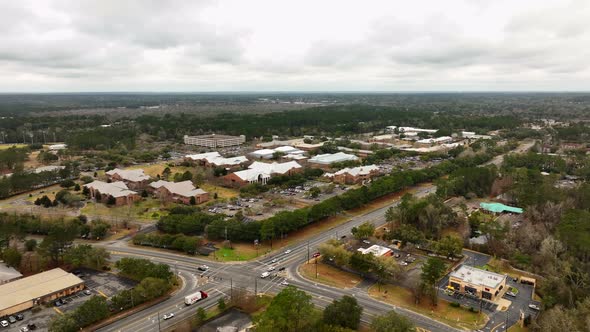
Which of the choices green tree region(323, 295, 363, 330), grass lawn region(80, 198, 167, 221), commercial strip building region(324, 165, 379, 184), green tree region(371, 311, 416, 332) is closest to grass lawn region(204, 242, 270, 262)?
green tree region(323, 295, 363, 330)

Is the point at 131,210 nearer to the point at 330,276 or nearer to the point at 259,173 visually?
the point at 259,173

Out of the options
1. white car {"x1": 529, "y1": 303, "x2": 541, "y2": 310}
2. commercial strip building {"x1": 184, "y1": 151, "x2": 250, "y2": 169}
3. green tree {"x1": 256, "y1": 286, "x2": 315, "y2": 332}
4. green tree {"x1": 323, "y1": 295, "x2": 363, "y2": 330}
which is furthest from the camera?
commercial strip building {"x1": 184, "y1": 151, "x2": 250, "y2": 169}

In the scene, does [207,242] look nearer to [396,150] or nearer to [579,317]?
[579,317]

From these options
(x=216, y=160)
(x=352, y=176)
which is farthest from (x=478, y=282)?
(x=216, y=160)

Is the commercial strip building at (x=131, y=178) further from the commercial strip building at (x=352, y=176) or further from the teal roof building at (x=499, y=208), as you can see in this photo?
the teal roof building at (x=499, y=208)

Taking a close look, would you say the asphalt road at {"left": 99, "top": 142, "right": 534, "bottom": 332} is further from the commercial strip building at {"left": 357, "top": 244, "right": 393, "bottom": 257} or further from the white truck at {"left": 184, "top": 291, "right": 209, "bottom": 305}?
the commercial strip building at {"left": 357, "top": 244, "right": 393, "bottom": 257}

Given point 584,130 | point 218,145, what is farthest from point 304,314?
point 584,130

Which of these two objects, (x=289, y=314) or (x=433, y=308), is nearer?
(x=289, y=314)
